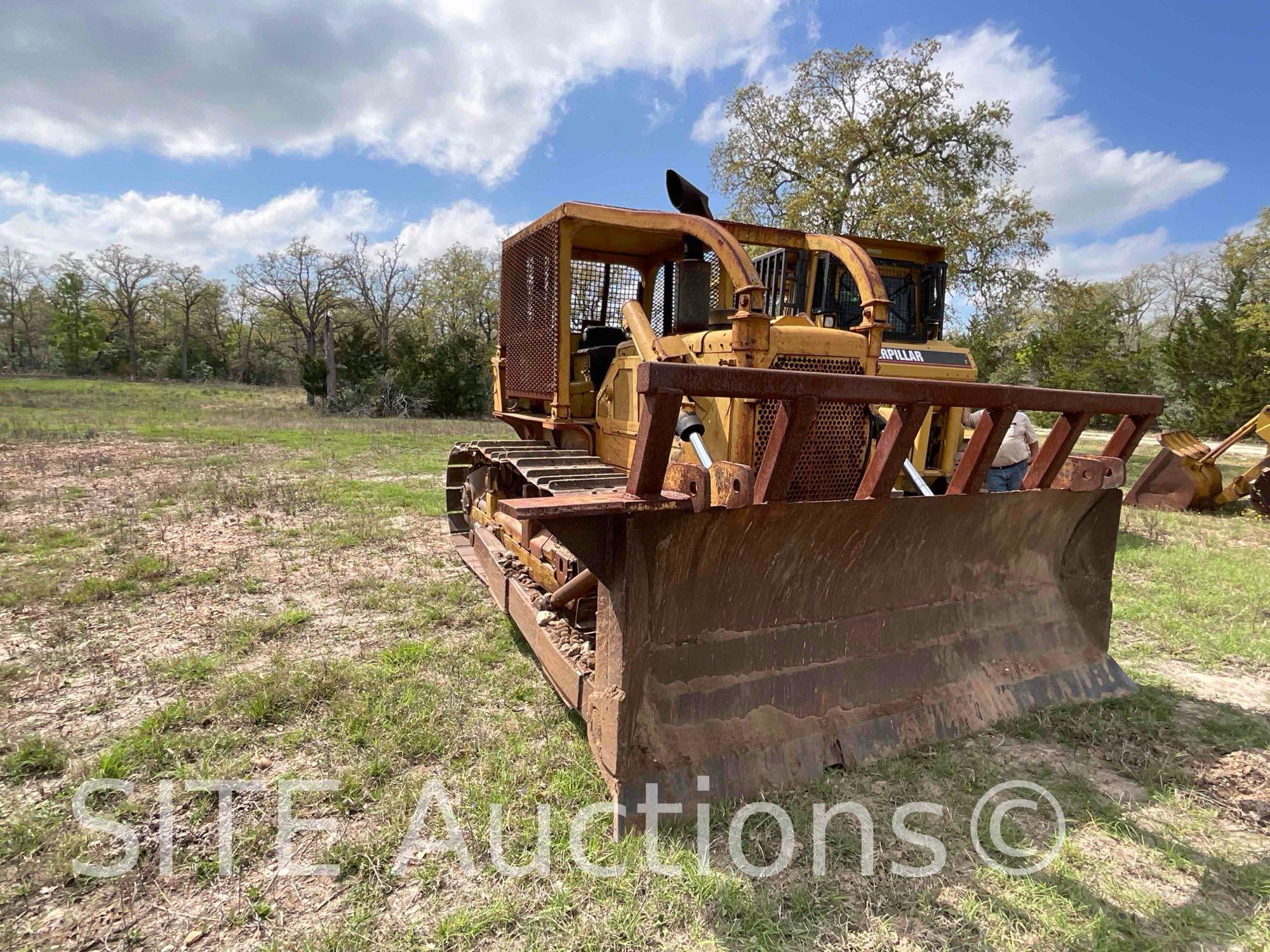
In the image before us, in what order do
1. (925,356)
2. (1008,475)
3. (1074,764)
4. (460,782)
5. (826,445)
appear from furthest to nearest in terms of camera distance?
(1008,475)
(925,356)
(826,445)
(1074,764)
(460,782)

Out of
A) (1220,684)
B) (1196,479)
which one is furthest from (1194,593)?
(1196,479)

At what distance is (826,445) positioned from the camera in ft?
11.2

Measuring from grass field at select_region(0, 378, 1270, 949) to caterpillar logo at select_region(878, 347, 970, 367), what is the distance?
8.09 feet

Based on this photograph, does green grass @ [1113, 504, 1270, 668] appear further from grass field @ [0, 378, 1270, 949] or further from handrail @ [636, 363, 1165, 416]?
handrail @ [636, 363, 1165, 416]

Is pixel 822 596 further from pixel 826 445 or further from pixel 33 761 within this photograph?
pixel 33 761

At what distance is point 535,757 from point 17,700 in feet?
9.08

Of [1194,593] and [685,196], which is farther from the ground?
[685,196]

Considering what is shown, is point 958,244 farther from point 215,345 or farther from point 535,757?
point 215,345

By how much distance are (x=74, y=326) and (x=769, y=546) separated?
58742 millimetres

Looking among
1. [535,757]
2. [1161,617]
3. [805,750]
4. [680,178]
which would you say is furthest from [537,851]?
[1161,617]

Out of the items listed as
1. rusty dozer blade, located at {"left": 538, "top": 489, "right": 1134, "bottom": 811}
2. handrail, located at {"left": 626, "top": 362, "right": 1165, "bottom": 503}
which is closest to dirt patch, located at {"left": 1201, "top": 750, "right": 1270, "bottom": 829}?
rusty dozer blade, located at {"left": 538, "top": 489, "right": 1134, "bottom": 811}

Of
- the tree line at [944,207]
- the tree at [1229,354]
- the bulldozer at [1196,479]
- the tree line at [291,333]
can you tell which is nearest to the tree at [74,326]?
the tree line at [291,333]

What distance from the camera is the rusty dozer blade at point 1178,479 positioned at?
9414 mm

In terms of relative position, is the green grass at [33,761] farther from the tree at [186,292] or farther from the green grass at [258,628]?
the tree at [186,292]
